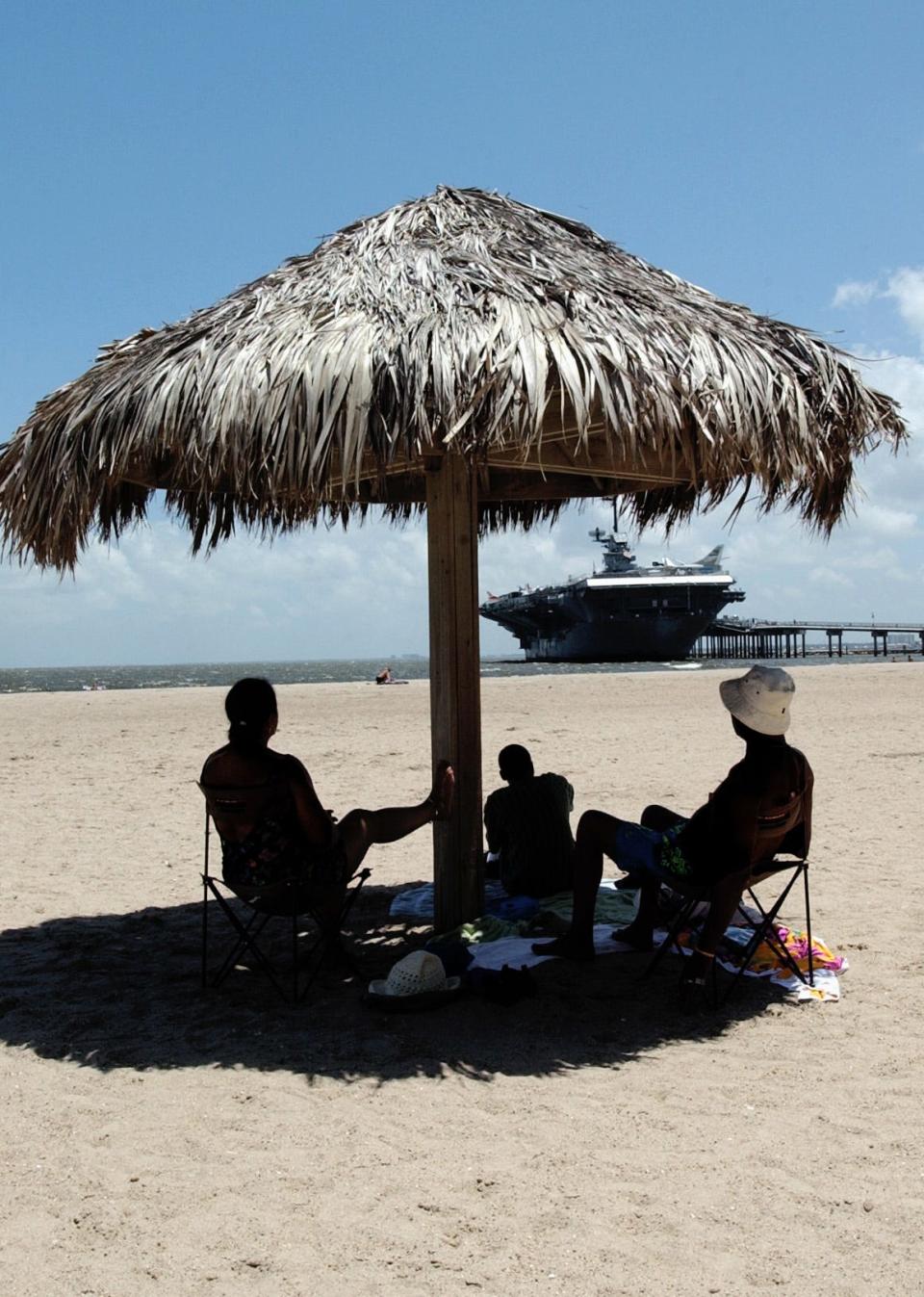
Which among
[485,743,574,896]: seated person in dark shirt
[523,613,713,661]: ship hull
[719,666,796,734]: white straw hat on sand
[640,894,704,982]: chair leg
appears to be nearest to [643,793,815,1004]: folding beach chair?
[640,894,704,982]: chair leg

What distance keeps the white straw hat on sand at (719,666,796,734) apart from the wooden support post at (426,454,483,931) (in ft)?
3.98

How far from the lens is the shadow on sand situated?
3453 millimetres

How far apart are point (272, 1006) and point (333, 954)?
1.59 feet

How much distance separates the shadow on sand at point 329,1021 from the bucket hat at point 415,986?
0.04m

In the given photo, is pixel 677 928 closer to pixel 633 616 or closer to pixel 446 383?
pixel 446 383

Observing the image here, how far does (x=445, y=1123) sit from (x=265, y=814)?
1.29 m

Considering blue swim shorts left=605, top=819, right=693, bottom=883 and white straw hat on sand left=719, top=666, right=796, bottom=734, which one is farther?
blue swim shorts left=605, top=819, right=693, bottom=883

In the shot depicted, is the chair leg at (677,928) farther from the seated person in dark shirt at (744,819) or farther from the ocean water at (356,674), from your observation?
the ocean water at (356,674)

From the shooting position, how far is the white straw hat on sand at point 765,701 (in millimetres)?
3711

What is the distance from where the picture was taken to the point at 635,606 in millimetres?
60000

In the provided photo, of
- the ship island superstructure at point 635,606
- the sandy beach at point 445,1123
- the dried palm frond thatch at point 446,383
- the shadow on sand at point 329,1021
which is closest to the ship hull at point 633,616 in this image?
the ship island superstructure at point 635,606

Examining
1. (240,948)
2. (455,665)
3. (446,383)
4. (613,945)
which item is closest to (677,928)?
(613,945)

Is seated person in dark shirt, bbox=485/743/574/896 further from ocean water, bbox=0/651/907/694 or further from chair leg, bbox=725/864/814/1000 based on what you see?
ocean water, bbox=0/651/907/694

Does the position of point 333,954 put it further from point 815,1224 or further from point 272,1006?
point 815,1224
